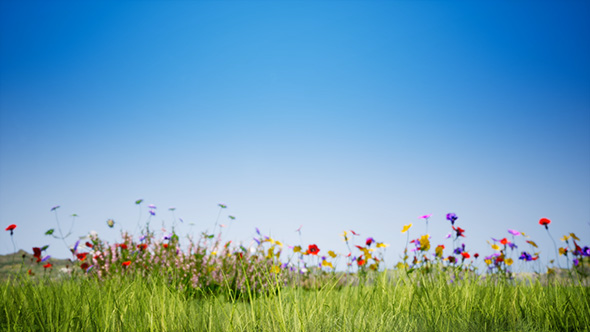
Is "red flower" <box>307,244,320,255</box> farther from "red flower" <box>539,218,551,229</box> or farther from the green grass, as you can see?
"red flower" <box>539,218,551,229</box>

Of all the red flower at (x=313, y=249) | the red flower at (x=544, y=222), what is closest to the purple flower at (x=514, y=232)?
the red flower at (x=544, y=222)

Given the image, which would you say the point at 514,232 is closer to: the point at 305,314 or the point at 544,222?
the point at 544,222

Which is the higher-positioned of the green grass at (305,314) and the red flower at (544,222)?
the red flower at (544,222)

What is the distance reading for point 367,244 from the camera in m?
5.13

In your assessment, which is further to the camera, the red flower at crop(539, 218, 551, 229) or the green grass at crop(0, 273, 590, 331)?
the red flower at crop(539, 218, 551, 229)

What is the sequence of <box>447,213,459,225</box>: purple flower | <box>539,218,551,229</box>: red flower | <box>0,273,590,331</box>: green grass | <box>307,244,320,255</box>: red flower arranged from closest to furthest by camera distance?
<box>0,273,590,331</box>: green grass, <box>447,213,459,225</box>: purple flower, <box>539,218,551,229</box>: red flower, <box>307,244,320,255</box>: red flower

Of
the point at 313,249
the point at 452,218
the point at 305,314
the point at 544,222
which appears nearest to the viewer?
the point at 305,314

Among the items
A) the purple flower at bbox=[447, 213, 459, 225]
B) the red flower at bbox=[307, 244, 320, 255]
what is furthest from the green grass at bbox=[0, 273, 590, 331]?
the red flower at bbox=[307, 244, 320, 255]

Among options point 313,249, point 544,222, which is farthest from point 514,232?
point 313,249

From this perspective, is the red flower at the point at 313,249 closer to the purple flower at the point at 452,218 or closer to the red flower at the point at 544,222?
the purple flower at the point at 452,218

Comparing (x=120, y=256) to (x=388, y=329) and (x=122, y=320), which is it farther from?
(x=388, y=329)

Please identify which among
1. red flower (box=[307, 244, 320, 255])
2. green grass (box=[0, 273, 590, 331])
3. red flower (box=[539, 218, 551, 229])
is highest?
red flower (box=[539, 218, 551, 229])

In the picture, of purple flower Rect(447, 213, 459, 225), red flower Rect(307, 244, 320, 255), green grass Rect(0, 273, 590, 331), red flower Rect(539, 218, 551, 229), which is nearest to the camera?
green grass Rect(0, 273, 590, 331)

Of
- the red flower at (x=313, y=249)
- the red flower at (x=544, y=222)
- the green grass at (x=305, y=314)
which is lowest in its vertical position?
the green grass at (x=305, y=314)
